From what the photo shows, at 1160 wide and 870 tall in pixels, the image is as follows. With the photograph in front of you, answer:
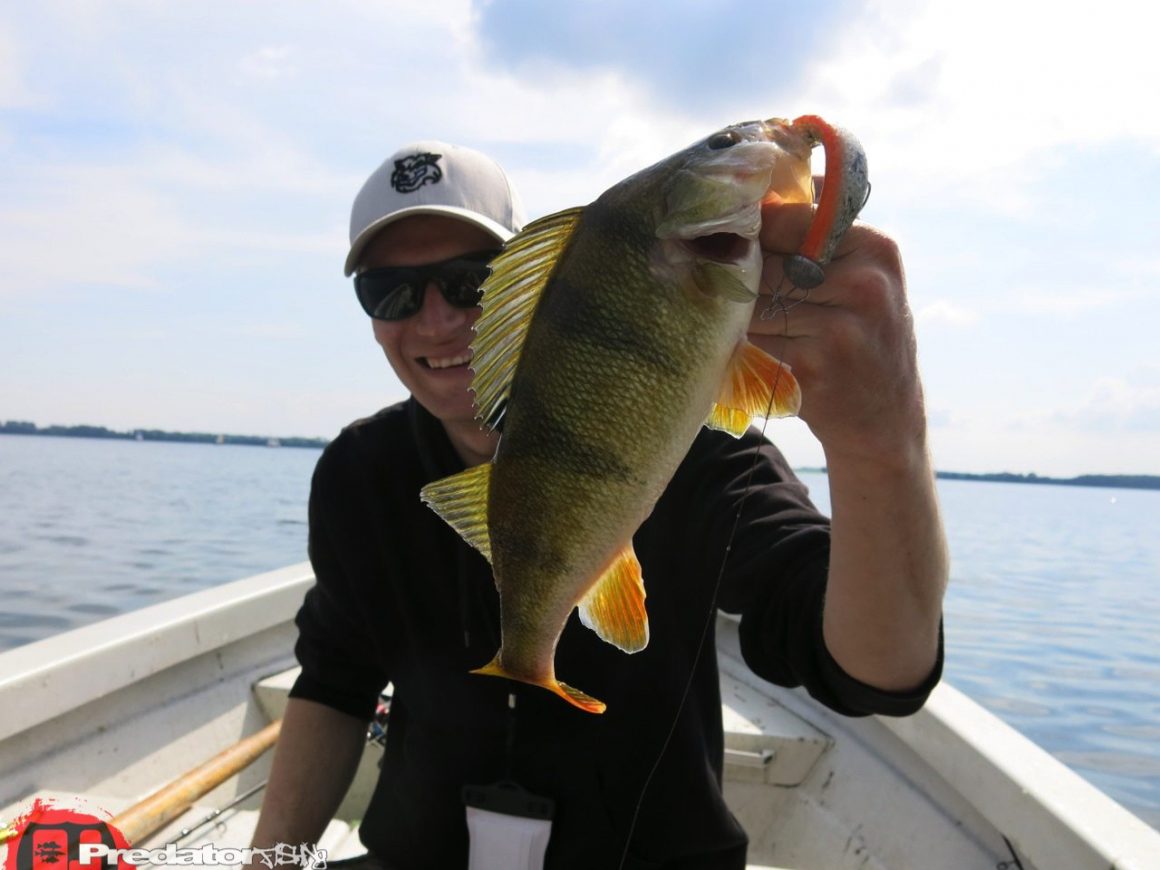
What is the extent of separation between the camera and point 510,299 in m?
1.36

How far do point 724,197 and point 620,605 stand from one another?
0.68 meters

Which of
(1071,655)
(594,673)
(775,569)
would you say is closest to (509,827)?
(594,673)

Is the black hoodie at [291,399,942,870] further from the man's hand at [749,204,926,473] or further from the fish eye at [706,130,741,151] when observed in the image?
the fish eye at [706,130,741,151]

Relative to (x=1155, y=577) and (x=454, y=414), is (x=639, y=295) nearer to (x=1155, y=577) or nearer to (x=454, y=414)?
(x=454, y=414)

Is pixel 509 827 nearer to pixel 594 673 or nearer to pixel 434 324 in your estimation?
pixel 594 673

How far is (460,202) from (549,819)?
1830 mm

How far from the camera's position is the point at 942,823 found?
3037 millimetres

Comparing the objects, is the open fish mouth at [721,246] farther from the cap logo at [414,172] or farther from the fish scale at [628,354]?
the cap logo at [414,172]

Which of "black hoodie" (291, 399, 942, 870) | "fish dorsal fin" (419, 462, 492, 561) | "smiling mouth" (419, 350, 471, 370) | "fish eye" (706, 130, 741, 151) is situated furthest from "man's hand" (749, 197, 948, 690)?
"smiling mouth" (419, 350, 471, 370)

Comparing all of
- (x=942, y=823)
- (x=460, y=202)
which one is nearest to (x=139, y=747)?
(x=460, y=202)

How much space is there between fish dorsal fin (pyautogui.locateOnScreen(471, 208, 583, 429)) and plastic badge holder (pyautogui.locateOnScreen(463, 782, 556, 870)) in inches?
52.2

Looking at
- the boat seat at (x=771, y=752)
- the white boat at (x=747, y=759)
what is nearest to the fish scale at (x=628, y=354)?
the white boat at (x=747, y=759)

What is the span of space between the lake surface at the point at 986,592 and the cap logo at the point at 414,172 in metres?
4.22

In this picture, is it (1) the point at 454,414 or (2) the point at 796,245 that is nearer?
(2) the point at 796,245
